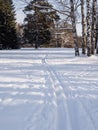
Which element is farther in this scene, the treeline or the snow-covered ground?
the treeline

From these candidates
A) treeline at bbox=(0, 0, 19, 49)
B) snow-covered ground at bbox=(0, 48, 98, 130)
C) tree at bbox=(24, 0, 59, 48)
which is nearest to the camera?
snow-covered ground at bbox=(0, 48, 98, 130)

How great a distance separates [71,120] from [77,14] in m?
20.1

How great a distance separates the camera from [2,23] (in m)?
50.3

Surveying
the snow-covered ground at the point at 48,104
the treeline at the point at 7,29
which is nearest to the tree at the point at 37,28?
the treeline at the point at 7,29

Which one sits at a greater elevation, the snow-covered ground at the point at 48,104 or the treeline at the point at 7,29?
the treeline at the point at 7,29

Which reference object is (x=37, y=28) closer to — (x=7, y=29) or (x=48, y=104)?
(x=7, y=29)

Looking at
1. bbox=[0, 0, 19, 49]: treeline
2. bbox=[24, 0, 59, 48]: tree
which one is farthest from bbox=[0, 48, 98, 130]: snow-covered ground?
bbox=[24, 0, 59, 48]: tree

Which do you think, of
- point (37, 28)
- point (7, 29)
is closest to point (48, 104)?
point (7, 29)

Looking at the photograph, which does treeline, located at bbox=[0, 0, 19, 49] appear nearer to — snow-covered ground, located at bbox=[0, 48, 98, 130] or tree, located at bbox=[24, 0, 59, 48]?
tree, located at bbox=[24, 0, 59, 48]

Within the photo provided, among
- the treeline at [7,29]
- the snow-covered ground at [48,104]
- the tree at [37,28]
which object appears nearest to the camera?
the snow-covered ground at [48,104]

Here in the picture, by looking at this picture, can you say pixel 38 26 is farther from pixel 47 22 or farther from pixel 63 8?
pixel 63 8

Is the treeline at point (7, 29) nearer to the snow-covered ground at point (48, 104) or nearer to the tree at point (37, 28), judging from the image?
the tree at point (37, 28)

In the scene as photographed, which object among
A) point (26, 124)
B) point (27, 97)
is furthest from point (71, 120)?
point (27, 97)

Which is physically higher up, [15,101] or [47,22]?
[47,22]
